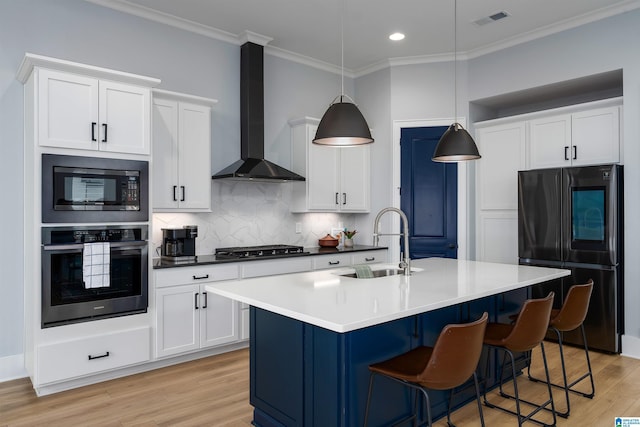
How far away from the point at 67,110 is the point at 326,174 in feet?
9.17

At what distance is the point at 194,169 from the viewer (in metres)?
4.10

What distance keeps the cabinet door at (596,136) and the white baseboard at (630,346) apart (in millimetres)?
1604

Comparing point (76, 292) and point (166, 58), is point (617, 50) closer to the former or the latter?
point (166, 58)

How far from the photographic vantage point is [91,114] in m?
3.23

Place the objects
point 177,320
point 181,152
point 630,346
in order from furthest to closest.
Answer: point 181,152, point 630,346, point 177,320

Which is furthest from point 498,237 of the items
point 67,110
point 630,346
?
point 67,110

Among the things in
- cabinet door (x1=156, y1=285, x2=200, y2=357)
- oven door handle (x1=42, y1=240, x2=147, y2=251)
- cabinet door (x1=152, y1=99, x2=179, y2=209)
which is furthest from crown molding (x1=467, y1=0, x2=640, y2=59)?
oven door handle (x1=42, y1=240, x2=147, y2=251)

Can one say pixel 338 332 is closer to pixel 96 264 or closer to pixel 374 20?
pixel 96 264

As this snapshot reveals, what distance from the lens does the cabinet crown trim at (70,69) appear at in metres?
3.02

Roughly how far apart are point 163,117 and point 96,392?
2.27 metres

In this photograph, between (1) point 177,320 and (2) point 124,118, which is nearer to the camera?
(2) point 124,118

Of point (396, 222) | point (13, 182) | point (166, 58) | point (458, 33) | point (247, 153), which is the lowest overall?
point (396, 222)

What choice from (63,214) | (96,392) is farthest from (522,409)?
(63,214)

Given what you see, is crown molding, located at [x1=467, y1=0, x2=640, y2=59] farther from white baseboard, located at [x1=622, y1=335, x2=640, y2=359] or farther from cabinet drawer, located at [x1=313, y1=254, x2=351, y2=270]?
white baseboard, located at [x1=622, y1=335, x2=640, y2=359]
